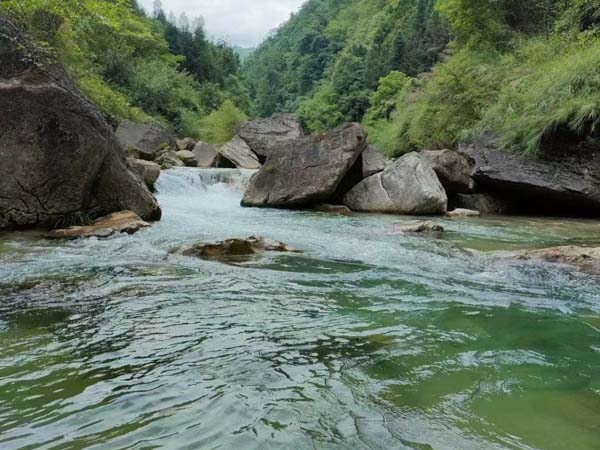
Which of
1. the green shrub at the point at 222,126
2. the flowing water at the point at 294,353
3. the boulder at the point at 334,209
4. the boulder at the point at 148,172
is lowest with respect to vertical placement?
the flowing water at the point at 294,353

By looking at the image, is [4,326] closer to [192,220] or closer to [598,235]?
[192,220]

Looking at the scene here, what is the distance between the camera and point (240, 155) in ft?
70.8

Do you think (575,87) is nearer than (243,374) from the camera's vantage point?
No

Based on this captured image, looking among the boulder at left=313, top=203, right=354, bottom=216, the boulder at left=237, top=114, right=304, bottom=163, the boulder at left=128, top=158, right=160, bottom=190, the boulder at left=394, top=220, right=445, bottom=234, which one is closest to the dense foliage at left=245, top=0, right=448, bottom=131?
the boulder at left=237, top=114, right=304, bottom=163

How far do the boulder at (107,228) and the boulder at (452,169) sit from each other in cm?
823

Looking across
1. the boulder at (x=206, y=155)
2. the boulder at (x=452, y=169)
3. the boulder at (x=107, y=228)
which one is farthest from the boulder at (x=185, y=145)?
the boulder at (x=107, y=228)

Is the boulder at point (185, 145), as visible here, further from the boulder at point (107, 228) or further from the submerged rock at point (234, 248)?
the submerged rock at point (234, 248)

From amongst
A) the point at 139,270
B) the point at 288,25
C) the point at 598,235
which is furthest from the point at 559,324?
the point at 288,25

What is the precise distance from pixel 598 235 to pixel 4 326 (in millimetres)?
9186

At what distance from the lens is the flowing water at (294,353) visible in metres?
2.08

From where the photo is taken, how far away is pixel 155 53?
46656 millimetres

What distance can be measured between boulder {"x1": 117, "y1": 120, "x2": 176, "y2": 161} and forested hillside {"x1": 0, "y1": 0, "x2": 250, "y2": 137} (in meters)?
0.87

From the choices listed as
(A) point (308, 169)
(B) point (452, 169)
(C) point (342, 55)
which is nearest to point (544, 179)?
(B) point (452, 169)

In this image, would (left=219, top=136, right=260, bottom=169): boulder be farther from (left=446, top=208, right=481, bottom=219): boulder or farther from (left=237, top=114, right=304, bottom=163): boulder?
(left=446, top=208, right=481, bottom=219): boulder
